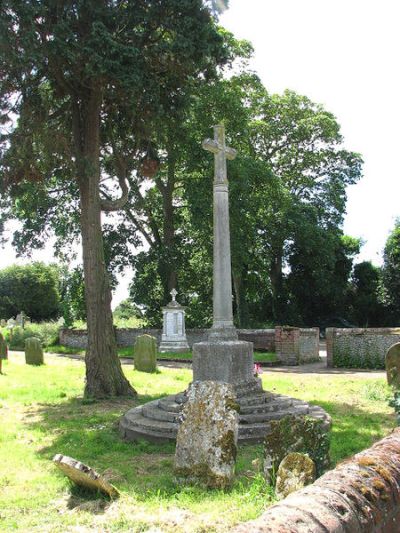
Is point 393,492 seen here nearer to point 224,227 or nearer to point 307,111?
point 224,227

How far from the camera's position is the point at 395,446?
3.01m

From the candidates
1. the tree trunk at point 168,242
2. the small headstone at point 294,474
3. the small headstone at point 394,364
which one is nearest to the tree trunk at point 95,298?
the small headstone at point 394,364

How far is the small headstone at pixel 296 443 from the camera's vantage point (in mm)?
5285

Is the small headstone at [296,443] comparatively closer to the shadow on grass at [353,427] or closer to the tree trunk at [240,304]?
the shadow on grass at [353,427]

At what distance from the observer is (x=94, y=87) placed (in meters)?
11.8

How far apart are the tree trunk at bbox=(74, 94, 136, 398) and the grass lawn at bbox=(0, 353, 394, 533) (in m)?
0.56

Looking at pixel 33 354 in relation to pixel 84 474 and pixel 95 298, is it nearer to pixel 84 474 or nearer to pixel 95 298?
pixel 95 298

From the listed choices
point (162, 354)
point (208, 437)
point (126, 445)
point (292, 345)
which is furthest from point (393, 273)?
point (208, 437)

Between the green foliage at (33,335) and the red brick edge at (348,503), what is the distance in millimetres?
25783

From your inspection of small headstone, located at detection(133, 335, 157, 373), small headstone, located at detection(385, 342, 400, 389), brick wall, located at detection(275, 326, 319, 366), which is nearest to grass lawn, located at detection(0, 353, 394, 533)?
small headstone, located at detection(385, 342, 400, 389)

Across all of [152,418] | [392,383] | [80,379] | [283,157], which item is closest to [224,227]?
[152,418]

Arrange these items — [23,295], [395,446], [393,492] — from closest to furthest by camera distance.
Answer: [393,492], [395,446], [23,295]

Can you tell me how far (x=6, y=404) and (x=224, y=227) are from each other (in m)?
6.04

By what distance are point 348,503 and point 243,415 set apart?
5.96 metres
